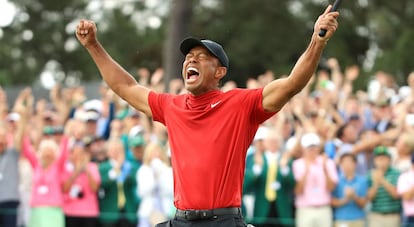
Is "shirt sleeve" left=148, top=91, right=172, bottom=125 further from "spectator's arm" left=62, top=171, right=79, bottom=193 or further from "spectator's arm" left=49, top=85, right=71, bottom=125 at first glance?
"spectator's arm" left=49, top=85, right=71, bottom=125

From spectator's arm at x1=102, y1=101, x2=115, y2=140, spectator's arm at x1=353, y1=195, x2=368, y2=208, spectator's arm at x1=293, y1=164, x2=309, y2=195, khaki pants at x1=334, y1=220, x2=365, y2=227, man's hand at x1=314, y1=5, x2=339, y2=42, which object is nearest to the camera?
man's hand at x1=314, y1=5, x2=339, y2=42

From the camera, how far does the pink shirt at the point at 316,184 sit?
13.1m

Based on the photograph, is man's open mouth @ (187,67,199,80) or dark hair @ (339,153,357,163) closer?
man's open mouth @ (187,67,199,80)

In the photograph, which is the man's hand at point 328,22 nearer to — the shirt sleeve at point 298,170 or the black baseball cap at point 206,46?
the black baseball cap at point 206,46

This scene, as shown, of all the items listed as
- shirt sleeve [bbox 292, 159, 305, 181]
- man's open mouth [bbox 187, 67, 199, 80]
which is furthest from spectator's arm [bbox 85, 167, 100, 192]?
man's open mouth [bbox 187, 67, 199, 80]

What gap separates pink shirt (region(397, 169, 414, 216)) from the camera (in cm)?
1235

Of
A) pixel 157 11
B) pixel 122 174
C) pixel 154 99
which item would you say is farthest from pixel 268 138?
pixel 157 11

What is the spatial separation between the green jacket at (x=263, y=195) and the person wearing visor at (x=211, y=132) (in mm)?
5634

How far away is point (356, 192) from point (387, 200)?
0.45 metres

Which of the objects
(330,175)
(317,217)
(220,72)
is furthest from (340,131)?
(220,72)

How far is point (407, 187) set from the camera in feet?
40.5

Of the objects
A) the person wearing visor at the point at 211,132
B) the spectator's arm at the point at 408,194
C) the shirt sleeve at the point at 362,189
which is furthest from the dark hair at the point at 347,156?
the person wearing visor at the point at 211,132

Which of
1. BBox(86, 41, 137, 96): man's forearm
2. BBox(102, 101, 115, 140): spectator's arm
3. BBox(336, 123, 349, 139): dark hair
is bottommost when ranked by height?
BBox(86, 41, 137, 96): man's forearm

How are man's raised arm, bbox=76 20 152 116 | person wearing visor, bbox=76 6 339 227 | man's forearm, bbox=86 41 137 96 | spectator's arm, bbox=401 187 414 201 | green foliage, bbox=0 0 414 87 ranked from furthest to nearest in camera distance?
green foliage, bbox=0 0 414 87 → spectator's arm, bbox=401 187 414 201 → man's forearm, bbox=86 41 137 96 → man's raised arm, bbox=76 20 152 116 → person wearing visor, bbox=76 6 339 227
